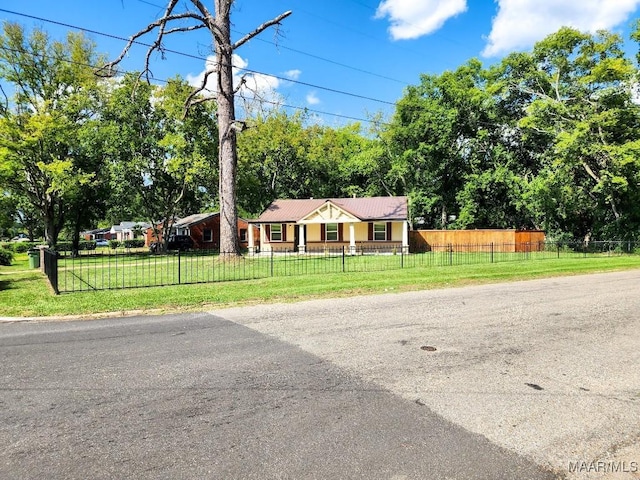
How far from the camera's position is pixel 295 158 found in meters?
45.3

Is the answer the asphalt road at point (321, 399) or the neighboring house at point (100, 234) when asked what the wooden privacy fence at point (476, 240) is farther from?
the neighboring house at point (100, 234)

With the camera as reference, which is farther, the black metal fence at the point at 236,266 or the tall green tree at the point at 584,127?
the tall green tree at the point at 584,127

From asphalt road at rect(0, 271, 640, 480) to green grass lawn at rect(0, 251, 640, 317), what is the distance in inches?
73.7

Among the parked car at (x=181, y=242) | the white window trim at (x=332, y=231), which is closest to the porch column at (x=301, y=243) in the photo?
the white window trim at (x=332, y=231)

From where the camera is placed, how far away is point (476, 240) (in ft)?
109

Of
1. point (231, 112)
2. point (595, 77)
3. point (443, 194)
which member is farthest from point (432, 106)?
point (231, 112)

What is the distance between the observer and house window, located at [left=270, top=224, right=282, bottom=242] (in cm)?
3432

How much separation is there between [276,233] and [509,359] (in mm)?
29602

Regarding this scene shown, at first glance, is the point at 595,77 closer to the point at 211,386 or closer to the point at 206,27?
the point at 206,27

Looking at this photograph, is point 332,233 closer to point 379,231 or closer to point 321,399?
point 379,231

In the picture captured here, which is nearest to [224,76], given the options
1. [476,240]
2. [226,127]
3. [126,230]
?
[226,127]

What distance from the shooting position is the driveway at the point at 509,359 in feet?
11.6

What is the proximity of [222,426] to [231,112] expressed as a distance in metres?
18.5

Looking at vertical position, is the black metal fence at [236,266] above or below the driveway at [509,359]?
above
